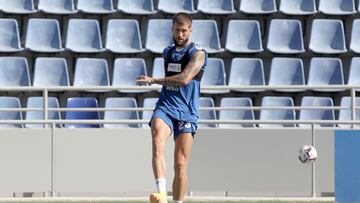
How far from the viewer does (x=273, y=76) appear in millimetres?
16016

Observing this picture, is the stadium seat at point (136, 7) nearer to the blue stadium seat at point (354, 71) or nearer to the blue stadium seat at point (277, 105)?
the blue stadium seat at point (277, 105)

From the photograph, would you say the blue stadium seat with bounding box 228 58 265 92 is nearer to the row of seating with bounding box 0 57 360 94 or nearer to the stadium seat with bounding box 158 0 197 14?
the row of seating with bounding box 0 57 360 94

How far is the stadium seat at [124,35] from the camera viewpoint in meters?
16.1

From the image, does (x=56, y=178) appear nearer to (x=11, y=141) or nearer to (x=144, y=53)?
(x=11, y=141)

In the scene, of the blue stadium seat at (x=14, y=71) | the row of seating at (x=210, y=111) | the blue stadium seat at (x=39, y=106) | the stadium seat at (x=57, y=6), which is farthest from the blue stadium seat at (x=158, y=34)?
the blue stadium seat at (x=14, y=71)

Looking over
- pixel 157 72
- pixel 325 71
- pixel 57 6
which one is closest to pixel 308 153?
pixel 325 71

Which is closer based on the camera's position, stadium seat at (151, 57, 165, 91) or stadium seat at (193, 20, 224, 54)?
stadium seat at (151, 57, 165, 91)

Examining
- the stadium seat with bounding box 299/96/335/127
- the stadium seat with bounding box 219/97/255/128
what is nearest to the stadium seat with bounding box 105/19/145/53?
the stadium seat with bounding box 219/97/255/128

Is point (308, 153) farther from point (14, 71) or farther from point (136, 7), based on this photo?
point (14, 71)

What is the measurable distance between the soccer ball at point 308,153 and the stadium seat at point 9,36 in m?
5.21

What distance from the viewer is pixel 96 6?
16.4 metres

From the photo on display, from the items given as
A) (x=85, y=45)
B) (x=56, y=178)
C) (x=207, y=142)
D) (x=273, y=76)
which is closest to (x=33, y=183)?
(x=56, y=178)

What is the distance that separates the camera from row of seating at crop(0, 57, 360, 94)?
1562 centimetres

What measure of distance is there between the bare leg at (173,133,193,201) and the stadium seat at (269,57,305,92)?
6657 mm
